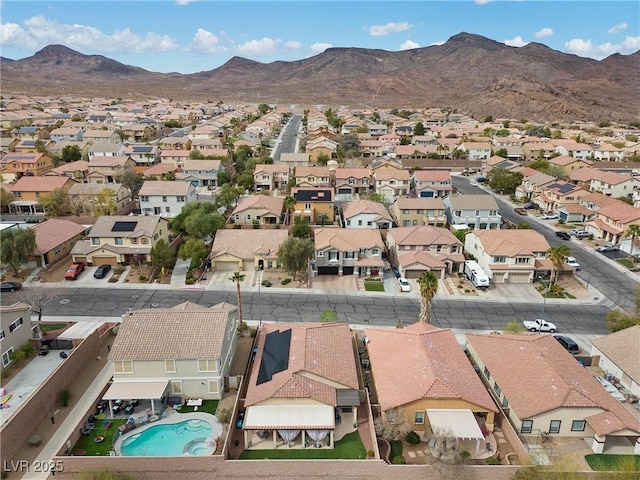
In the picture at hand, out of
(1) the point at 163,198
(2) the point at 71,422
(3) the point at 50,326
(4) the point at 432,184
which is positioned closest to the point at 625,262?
(4) the point at 432,184

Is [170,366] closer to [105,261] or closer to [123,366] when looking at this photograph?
[123,366]

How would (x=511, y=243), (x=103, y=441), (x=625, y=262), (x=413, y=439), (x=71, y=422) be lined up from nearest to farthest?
1. (x=103, y=441)
2. (x=413, y=439)
3. (x=71, y=422)
4. (x=511, y=243)
5. (x=625, y=262)

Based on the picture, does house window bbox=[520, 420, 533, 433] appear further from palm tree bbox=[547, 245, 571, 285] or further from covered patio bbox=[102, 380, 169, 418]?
palm tree bbox=[547, 245, 571, 285]

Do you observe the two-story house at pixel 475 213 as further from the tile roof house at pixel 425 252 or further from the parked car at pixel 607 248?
the parked car at pixel 607 248

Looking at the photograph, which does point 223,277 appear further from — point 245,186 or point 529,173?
point 529,173

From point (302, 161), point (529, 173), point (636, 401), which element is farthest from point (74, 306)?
point (529, 173)

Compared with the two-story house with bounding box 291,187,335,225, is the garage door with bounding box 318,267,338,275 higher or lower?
lower

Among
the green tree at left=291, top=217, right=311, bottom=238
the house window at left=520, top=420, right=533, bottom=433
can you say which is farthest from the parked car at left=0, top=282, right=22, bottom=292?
the house window at left=520, top=420, right=533, bottom=433

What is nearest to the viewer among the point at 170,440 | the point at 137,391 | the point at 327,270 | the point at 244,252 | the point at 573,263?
the point at 170,440
